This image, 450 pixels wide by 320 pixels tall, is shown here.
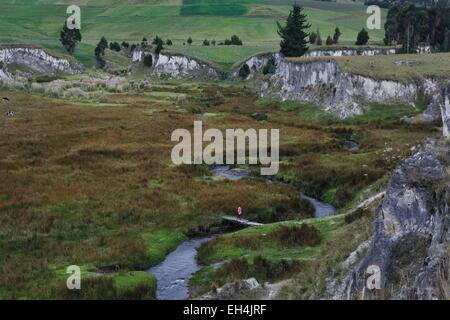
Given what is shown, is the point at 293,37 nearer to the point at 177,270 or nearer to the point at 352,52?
the point at 352,52

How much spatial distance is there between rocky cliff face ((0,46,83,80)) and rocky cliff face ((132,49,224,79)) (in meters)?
20.5

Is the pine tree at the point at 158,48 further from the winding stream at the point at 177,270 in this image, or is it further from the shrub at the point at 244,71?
the winding stream at the point at 177,270

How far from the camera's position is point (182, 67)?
144625 mm

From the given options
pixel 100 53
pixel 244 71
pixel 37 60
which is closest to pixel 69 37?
pixel 100 53

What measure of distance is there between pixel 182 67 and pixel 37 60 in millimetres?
35094

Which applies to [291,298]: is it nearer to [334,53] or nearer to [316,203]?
[316,203]

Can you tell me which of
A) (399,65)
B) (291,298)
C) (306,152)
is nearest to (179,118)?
(306,152)

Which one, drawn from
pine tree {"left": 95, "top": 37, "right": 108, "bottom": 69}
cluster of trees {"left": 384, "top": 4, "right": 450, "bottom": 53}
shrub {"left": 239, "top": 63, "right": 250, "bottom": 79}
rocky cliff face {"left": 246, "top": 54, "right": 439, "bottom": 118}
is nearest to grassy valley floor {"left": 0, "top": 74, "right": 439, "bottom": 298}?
rocky cliff face {"left": 246, "top": 54, "right": 439, "bottom": 118}

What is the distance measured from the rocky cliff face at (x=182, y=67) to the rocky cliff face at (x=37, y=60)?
20519 mm

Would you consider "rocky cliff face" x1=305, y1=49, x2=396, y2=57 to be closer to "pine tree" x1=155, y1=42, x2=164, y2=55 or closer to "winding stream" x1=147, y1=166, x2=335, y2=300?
"pine tree" x1=155, y1=42, x2=164, y2=55

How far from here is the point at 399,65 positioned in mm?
77875

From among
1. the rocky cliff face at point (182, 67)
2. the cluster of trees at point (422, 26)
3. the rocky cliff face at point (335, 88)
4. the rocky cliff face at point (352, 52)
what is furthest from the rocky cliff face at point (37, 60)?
the cluster of trees at point (422, 26)

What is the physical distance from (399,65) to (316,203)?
42631 mm
